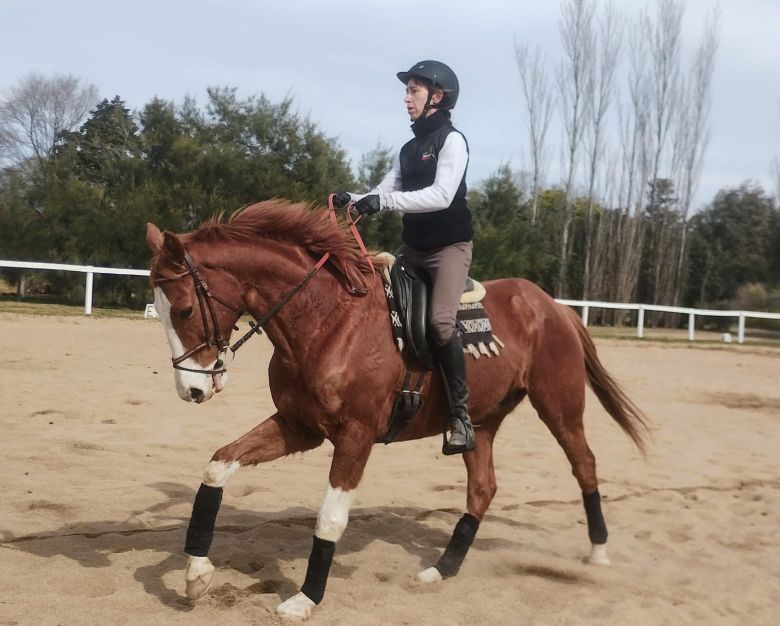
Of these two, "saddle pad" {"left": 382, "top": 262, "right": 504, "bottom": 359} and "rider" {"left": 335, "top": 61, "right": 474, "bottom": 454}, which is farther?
"saddle pad" {"left": 382, "top": 262, "right": 504, "bottom": 359}

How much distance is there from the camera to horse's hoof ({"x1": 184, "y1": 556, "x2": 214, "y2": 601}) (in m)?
4.00

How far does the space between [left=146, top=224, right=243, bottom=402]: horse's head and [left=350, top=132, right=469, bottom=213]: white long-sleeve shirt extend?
3.57 feet

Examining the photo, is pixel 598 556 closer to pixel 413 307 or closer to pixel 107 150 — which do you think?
pixel 413 307

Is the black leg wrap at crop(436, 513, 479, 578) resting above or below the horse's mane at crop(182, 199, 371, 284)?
below

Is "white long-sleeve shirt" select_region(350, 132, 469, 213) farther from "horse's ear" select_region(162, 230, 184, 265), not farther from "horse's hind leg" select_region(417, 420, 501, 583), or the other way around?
"horse's hind leg" select_region(417, 420, 501, 583)

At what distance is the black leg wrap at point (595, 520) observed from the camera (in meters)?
5.53

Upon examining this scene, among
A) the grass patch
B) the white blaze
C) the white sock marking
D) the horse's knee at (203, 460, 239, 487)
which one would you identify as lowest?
the grass patch

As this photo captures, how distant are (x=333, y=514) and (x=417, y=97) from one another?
8.07ft

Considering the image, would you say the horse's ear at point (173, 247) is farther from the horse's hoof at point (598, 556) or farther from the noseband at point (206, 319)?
the horse's hoof at point (598, 556)

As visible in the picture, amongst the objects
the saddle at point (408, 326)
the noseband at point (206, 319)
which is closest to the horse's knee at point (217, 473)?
the noseband at point (206, 319)

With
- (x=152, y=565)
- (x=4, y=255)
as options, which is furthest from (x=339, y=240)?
(x=4, y=255)

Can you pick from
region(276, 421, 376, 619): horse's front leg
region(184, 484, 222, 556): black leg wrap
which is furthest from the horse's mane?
region(184, 484, 222, 556): black leg wrap

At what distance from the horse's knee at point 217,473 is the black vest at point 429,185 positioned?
1.75 metres

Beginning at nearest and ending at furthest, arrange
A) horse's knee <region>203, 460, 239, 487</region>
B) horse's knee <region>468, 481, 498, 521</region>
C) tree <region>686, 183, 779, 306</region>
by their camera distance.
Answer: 1. horse's knee <region>203, 460, 239, 487</region>
2. horse's knee <region>468, 481, 498, 521</region>
3. tree <region>686, 183, 779, 306</region>
